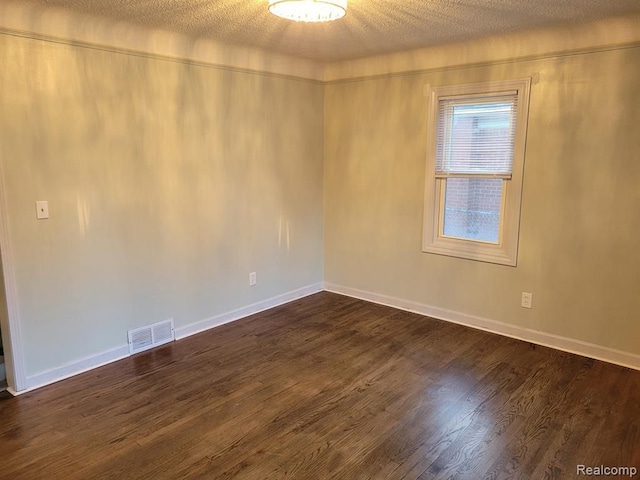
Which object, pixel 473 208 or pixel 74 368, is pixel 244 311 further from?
pixel 473 208

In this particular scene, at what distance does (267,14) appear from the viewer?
288 centimetres

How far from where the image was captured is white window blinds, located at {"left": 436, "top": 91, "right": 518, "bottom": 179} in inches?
142

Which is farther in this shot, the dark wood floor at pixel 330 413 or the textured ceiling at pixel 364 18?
the textured ceiling at pixel 364 18

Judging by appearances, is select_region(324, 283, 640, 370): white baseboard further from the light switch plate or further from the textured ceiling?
the light switch plate

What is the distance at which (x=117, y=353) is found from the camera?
132 inches

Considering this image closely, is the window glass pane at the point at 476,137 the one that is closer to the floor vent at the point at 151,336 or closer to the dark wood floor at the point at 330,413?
the dark wood floor at the point at 330,413

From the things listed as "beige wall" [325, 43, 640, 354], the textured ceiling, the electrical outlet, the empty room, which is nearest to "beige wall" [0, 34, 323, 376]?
the empty room

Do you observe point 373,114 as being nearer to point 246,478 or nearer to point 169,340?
point 169,340

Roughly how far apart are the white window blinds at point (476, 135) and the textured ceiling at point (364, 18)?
1.75ft

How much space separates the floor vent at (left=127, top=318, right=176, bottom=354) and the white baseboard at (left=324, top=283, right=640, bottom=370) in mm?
1940

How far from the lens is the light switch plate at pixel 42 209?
Answer: 2.83m

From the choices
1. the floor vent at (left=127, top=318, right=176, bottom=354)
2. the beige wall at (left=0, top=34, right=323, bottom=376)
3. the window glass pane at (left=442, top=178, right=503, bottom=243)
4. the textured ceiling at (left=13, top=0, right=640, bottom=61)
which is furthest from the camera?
the window glass pane at (left=442, top=178, right=503, bottom=243)

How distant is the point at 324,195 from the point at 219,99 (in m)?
1.61

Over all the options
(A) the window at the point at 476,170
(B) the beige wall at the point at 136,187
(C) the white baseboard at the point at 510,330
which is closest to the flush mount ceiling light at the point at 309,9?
(B) the beige wall at the point at 136,187
